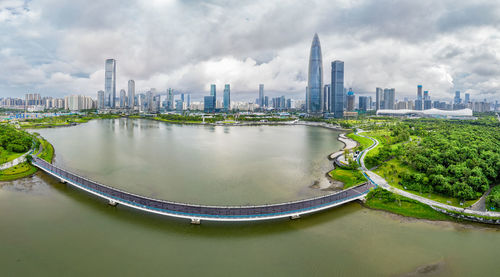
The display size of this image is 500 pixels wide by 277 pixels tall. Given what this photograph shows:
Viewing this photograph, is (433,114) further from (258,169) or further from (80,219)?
(80,219)

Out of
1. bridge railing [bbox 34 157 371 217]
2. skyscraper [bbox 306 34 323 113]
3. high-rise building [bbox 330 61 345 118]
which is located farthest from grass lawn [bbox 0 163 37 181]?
high-rise building [bbox 330 61 345 118]

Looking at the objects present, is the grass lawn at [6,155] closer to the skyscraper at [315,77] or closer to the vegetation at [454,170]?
the vegetation at [454,170]

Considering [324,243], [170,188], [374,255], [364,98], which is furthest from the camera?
[364,98]

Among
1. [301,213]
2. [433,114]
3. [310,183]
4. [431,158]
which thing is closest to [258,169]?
[310,183]

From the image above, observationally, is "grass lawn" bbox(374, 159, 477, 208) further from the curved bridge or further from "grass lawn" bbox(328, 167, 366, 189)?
the curved bridge

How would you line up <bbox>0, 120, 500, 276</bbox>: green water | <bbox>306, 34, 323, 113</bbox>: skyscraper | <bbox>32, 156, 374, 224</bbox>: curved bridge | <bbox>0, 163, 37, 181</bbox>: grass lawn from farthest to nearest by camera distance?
<bbox>306, 34, 323, 113</bbox>: skyscraper → <bbox>0, 163, 37, 181</bbox>: grass lawn → <bbox>32, 156, 374, 224</bbox>: curved bridge → <bbox>0, 120, 500, 276</bbox>: green water

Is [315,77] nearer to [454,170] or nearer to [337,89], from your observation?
[337,89]

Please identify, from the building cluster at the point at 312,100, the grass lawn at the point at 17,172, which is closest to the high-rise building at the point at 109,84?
the building cluster at the point at 312,100
